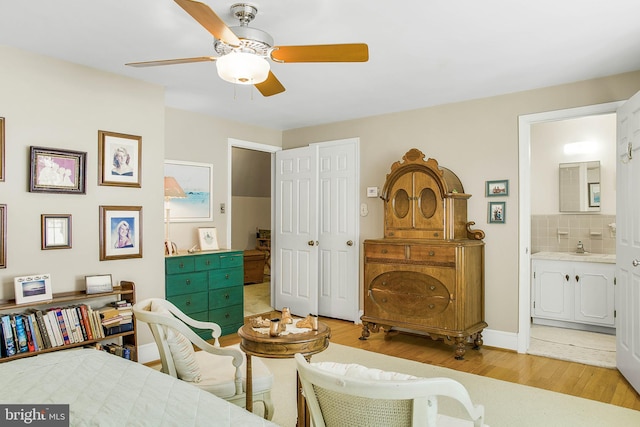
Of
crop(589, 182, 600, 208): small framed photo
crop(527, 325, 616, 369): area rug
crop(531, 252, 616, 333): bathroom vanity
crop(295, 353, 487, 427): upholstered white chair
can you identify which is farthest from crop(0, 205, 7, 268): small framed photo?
crop(589, 182, 600, 208): small framed photo

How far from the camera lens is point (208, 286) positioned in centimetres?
447

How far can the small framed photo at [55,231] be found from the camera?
3.18 m

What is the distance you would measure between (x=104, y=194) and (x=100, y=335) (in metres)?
1.14

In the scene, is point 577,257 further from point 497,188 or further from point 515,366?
point 515,366

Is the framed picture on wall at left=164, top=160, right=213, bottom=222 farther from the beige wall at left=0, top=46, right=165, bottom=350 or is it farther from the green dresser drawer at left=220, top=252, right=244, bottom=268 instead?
the beige wall at left=0, top=46, right=165, bottom=350

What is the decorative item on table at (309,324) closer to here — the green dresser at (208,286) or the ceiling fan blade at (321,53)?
the ceiling fan blade at (321,53)

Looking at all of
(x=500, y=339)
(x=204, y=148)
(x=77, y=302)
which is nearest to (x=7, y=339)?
(x=77, y=302)

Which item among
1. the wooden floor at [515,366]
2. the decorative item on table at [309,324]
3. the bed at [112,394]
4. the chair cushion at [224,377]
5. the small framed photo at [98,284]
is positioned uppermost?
the small framed photo at [98,284]

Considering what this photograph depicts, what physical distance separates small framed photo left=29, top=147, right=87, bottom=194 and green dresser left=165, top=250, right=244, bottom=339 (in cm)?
114

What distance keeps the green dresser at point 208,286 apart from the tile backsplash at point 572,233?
3.75 m

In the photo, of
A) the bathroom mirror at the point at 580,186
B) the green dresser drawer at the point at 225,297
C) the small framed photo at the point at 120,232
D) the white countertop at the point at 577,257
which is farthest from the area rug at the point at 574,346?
the small framed photo at the point at 120,232

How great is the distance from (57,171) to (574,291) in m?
5.21

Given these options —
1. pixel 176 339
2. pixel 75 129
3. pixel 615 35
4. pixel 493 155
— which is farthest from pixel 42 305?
pixel 615 35

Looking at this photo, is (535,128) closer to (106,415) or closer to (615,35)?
(615,35)
